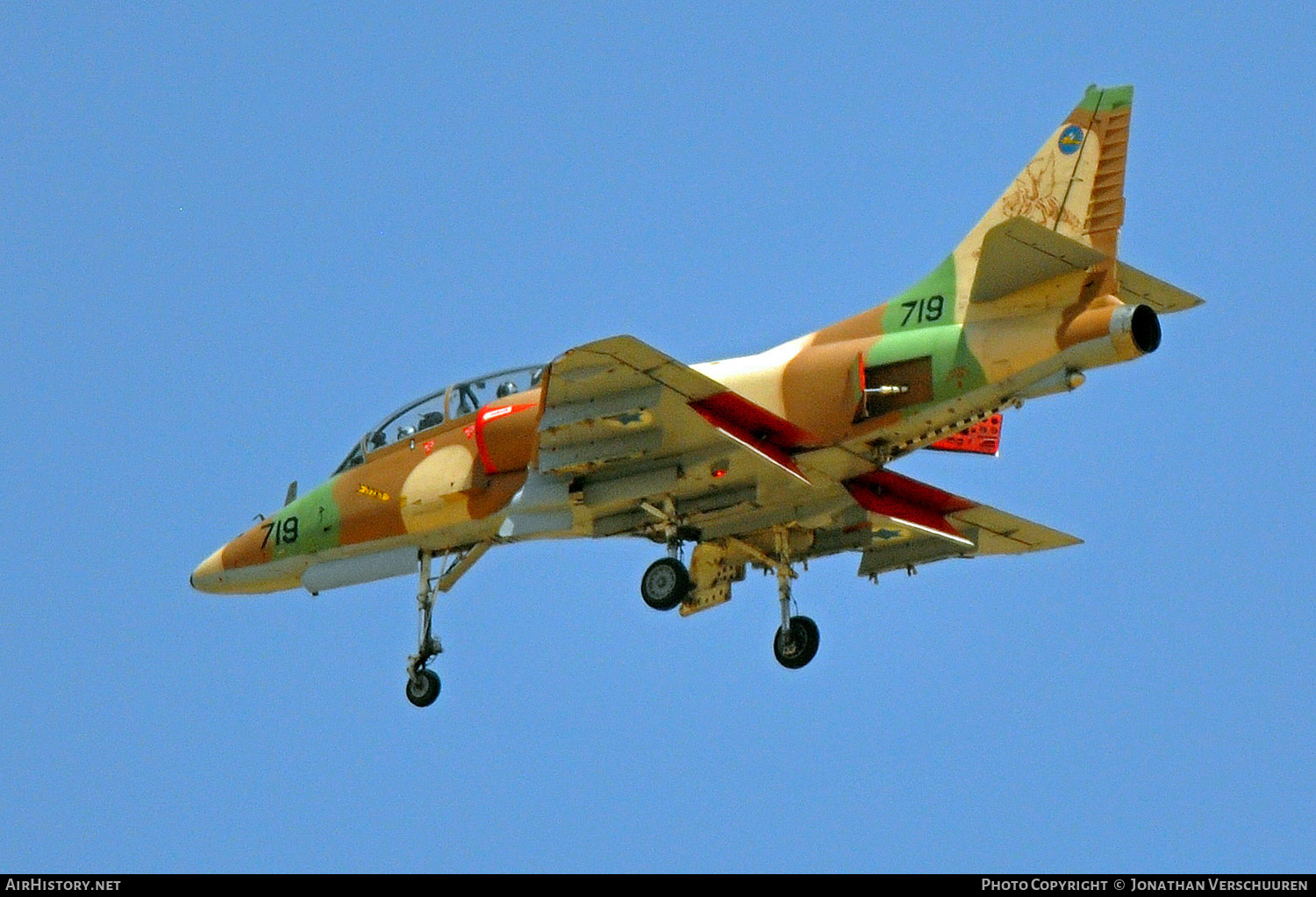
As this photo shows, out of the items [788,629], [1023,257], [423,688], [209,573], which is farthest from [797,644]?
[209,573]

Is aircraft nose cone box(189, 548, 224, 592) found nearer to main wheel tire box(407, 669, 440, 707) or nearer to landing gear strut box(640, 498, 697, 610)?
main wheel tire box(407, 669, 440, 707)

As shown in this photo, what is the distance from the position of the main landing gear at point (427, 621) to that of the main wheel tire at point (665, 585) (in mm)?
3121

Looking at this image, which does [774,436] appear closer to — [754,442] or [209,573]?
[754,442]

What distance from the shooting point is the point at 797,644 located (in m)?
33.2

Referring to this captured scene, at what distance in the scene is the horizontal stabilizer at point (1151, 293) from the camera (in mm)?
29422

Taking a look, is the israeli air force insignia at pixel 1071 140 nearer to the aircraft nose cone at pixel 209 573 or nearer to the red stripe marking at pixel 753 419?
the red stripe marking at pixel 753 419

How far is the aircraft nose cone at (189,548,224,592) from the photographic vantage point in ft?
118

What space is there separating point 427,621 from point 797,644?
5.36 meters

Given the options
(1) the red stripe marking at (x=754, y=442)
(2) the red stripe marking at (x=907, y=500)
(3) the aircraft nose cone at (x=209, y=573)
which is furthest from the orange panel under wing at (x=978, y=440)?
(3) the aircraft nose cone at (x=209, y=573)

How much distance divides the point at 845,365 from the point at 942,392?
1.47 m
